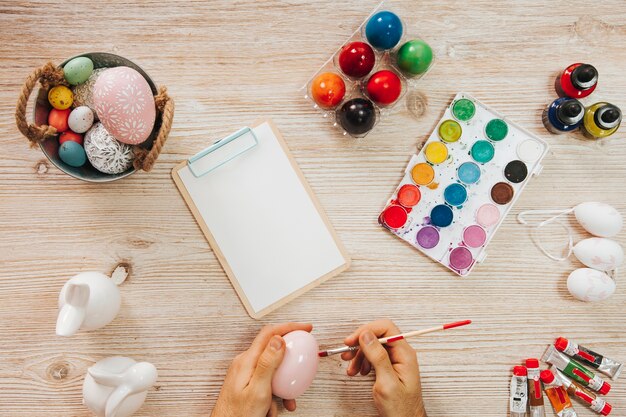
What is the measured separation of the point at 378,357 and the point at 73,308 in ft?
1.61

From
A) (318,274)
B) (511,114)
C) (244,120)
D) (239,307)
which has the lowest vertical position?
(239,307)

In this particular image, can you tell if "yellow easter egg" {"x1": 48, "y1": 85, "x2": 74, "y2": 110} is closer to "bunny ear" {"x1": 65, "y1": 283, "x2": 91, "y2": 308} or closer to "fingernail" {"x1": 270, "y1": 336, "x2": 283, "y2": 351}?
"bunny ear" {"x1": 65, "y1": 283, "x2": 91, "y2": 308}

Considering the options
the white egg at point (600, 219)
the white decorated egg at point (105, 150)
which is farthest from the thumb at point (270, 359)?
the white egg at point (600, 219)

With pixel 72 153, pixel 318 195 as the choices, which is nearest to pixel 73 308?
pixel 72 153

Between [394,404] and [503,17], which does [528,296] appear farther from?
[503,17]

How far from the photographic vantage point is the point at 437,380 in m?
0.99

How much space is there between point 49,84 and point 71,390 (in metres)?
0.56

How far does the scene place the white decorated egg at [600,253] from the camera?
94 centimetres

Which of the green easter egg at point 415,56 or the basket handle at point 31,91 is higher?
the green easter egg at point 415,56

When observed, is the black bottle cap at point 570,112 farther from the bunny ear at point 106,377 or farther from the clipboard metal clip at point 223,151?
the bunny ear at point 106,377

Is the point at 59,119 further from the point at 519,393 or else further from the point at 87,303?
the point at 519,393

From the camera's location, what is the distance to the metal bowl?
0.79 meters

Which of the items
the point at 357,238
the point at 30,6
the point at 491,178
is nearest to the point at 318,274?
the point at 357,238

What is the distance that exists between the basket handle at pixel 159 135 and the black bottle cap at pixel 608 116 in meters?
0.75
